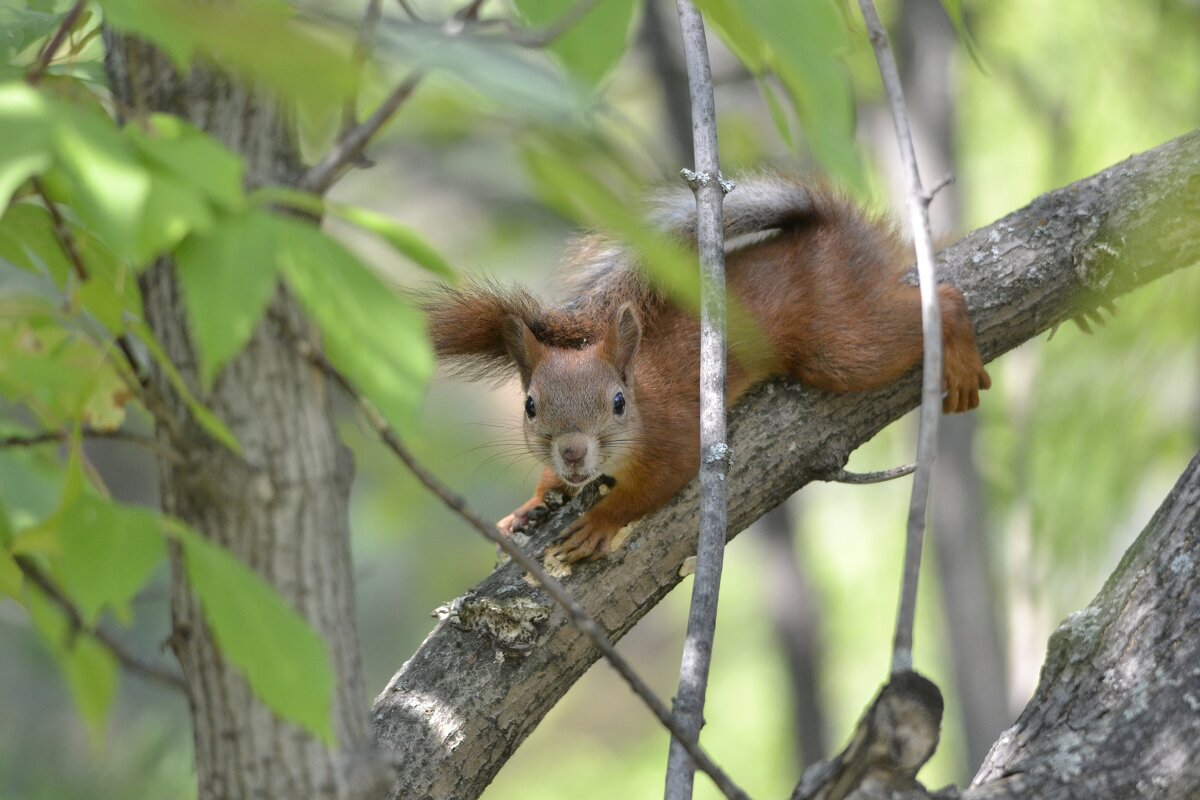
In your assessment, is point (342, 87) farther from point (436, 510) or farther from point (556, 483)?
point (436, 510)

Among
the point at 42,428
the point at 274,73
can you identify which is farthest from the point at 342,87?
the point at 42,428

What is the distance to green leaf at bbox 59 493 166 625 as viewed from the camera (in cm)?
80

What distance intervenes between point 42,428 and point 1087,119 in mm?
5172

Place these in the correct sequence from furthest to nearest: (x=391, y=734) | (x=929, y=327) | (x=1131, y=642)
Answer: (x=391, y=734) → (x=1131, y=642) → (x=929, y=327)

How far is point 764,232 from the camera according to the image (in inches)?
113

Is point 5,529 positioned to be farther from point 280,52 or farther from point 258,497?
point 280,52

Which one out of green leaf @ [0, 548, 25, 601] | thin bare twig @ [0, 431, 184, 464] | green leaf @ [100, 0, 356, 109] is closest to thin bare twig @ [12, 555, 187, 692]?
green leaf @ [0, 548, 25, 601]

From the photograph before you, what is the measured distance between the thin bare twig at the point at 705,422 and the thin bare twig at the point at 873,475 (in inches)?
11.1

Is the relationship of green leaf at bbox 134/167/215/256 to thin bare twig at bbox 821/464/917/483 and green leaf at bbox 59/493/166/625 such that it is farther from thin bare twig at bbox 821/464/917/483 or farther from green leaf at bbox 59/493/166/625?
thin bare twig at bbox 821/464/917/483

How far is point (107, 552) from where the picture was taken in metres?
0.83

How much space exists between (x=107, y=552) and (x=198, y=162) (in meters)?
0.27

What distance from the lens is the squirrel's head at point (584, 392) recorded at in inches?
103

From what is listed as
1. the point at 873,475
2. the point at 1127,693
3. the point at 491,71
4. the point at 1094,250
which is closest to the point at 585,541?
the point at 873,475

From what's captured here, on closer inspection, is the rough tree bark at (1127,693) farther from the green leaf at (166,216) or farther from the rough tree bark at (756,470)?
the green leaf at (166,216)
